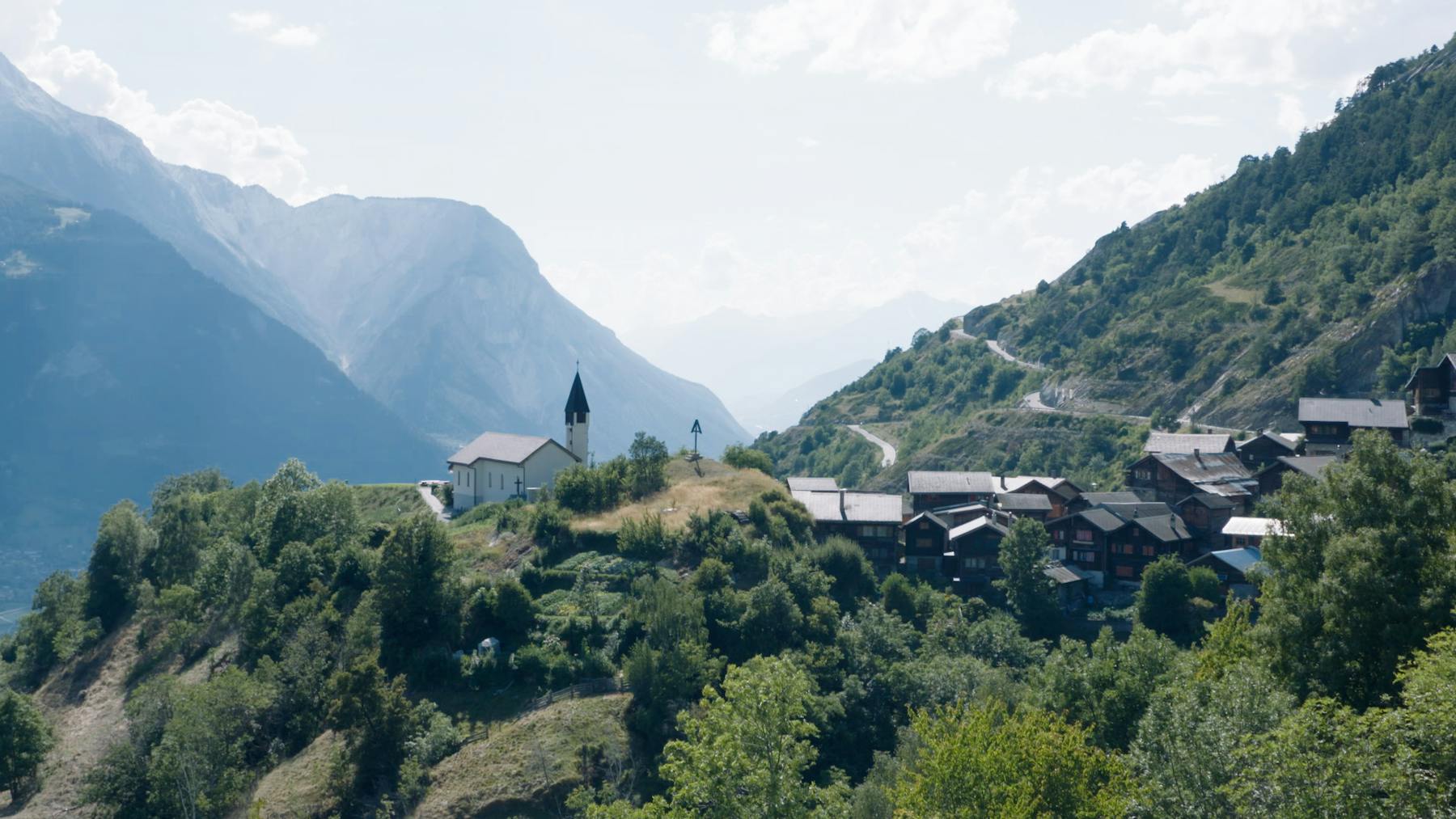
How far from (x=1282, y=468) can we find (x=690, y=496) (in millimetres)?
44002

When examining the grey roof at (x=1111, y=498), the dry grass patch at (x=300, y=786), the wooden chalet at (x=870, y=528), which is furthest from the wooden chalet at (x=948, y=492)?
the dry grass patch at (x=300, y=786)

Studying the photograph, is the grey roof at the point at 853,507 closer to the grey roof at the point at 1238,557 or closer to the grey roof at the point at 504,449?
the grey roof at the point at 1238,557

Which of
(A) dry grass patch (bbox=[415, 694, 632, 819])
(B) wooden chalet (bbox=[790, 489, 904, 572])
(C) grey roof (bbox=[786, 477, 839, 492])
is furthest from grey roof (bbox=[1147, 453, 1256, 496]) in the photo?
(A) dry grass patch (bbox=[415, 694, 632, 819])

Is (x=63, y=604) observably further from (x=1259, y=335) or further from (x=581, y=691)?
(x=1259, y=335)

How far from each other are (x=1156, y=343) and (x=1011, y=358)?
3566 cm

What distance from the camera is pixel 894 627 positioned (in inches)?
2371

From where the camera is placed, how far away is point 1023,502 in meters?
83.6

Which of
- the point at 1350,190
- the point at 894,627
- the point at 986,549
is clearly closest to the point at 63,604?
the point at 894,627

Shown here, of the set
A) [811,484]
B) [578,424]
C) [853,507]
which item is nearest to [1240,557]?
[853,507]

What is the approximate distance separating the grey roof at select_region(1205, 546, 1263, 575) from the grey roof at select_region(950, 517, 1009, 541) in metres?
13.2

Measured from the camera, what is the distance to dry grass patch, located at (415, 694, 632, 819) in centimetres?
4522

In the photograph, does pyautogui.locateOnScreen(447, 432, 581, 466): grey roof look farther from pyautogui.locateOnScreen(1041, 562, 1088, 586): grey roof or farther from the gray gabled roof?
pyautogui.locateOnScreen(1041, 562, 1088, 586): grey roof

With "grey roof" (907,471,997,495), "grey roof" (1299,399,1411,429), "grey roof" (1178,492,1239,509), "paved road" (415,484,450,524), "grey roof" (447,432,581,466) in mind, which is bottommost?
"grey roof" (1178,492,1239,509)

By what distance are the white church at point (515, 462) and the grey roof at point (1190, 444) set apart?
5020cm
